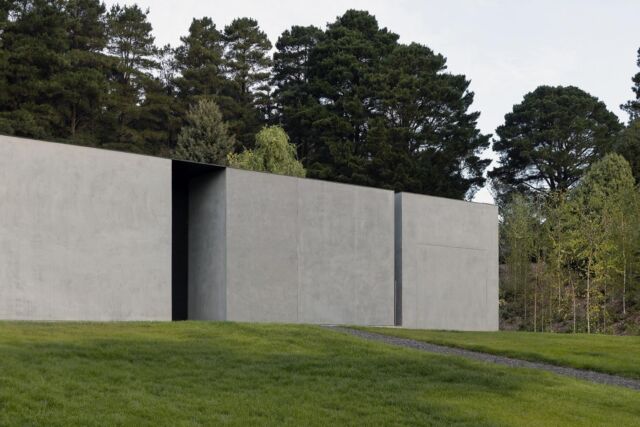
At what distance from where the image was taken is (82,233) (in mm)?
13852

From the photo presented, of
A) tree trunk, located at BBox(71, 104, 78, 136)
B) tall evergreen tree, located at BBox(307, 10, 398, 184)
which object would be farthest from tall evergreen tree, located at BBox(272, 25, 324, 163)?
tree trunk, located at BBox(71, 104, 78, 136)

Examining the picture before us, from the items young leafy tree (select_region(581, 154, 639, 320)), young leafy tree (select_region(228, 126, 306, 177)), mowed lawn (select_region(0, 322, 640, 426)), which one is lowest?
mowed lawn (select_region(0, 322, 640, 426))

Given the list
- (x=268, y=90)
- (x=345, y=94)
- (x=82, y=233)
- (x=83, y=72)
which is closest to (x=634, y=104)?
(x=345, y=94)

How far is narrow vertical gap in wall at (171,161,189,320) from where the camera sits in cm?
1650

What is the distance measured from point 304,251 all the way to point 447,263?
4246mm

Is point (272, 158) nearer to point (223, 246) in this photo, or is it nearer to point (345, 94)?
point (345, 94)

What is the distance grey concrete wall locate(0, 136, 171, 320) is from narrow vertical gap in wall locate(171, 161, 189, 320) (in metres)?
1.64

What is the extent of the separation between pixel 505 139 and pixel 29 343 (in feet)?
127

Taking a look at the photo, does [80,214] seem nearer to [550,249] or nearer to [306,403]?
[306,403]

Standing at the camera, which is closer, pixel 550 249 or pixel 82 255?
pixel 82 255

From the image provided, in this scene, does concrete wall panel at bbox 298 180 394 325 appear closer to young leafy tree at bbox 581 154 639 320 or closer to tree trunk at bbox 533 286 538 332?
young leafy tree at bbox 581 154 639 320

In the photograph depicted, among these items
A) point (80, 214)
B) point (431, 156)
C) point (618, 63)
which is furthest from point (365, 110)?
point (80, 214)

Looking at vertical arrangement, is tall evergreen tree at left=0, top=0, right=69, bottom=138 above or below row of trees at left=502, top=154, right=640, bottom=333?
above

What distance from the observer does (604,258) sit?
27219mm
